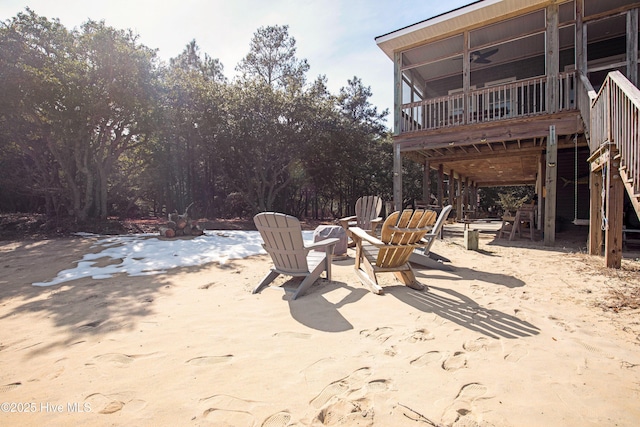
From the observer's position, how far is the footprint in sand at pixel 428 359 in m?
1.77

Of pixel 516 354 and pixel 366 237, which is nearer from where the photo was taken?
pixel 516 354

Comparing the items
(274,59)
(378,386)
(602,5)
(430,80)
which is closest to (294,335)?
(378,386)

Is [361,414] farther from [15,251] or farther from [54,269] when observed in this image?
[15,251]

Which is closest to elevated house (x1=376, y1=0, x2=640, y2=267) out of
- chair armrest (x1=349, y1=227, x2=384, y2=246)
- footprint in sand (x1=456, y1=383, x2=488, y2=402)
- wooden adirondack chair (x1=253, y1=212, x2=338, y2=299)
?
chair armrest (x1=349, y1=227, x2=384, y2=246)

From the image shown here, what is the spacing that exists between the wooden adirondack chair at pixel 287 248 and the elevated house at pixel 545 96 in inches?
133

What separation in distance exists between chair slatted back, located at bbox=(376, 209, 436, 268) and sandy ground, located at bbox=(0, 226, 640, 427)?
36 cm

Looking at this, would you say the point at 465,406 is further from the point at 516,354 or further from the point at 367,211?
the point at 367,211

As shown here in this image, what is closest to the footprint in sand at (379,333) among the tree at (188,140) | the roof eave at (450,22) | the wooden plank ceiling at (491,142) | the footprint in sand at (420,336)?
the footprint in sand at (420,336)

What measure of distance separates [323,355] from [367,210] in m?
4.43

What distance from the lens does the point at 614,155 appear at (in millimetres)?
3893

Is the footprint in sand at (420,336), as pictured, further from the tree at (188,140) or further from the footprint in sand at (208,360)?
the tree at (188,140)

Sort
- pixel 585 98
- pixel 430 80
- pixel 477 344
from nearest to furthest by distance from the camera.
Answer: pixel 477 344, pixel 585 98, pixel 430 80

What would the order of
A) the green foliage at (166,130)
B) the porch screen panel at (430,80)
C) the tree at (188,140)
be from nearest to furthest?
the porch screen panel at (430,80), the green foliage at (166,130), the tree at (188,140)

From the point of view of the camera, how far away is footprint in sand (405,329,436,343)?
81.8 inches
